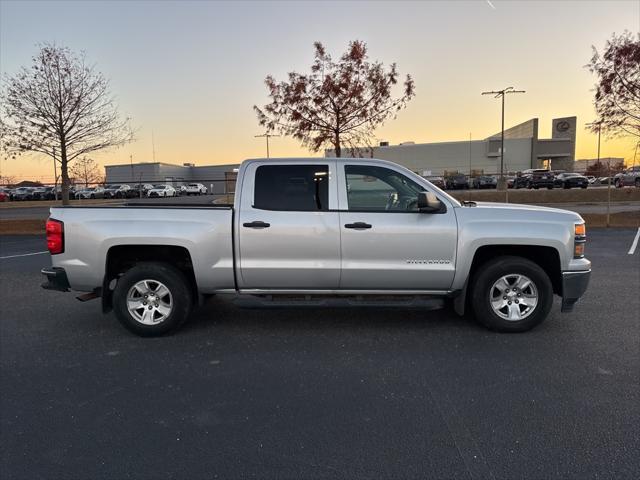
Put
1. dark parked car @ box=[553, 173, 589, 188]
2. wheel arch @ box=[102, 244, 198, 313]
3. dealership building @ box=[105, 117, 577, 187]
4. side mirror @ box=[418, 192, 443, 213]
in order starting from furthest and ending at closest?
dealership building @ box=[105, 117, 577, 187]
dark parked car @ box=[553, 173, 589, 188]
wheel arch @ box=[102, 244, 198, 313]
side mirror @ box=[418, 192, 443, 213]

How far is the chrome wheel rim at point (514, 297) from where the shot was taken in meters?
4.88

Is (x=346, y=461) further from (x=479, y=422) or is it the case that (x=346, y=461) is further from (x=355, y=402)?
(x=479, y=422)

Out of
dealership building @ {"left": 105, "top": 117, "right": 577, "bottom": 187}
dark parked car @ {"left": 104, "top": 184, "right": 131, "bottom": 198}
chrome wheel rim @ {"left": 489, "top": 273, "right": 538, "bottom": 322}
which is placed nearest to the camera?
chrome wheel rim @ {"left": 489, "top": 273, "right": 538, "bottom": 322}

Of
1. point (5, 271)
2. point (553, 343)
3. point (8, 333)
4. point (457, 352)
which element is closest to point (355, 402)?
point (457, 352)

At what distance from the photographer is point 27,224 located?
18.4 meters

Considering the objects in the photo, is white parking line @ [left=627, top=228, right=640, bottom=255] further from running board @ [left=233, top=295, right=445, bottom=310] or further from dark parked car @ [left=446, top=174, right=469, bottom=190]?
dark parked car @ [left=446, top=174, right=469, bottom=190]

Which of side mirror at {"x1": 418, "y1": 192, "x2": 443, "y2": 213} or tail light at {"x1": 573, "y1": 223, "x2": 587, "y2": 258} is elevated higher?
side mirror at {"x1": 418, "y1": 192, "x2": 443, "y2": 213}

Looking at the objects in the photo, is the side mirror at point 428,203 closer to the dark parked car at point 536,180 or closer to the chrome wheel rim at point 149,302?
the chrome wheel rim at point 149,302

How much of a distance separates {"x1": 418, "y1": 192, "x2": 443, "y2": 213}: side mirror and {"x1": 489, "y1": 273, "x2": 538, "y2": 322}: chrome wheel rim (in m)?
1.04

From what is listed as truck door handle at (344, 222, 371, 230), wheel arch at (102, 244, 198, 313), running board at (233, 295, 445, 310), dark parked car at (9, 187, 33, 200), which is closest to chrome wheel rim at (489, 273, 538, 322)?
running board at (233, 295, 445, 310)

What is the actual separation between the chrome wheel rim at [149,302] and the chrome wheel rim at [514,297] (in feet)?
11.4

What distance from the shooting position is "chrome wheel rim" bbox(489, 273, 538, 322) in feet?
16.0

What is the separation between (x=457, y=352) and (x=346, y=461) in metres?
2.04

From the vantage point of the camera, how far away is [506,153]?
7656 centimetres
